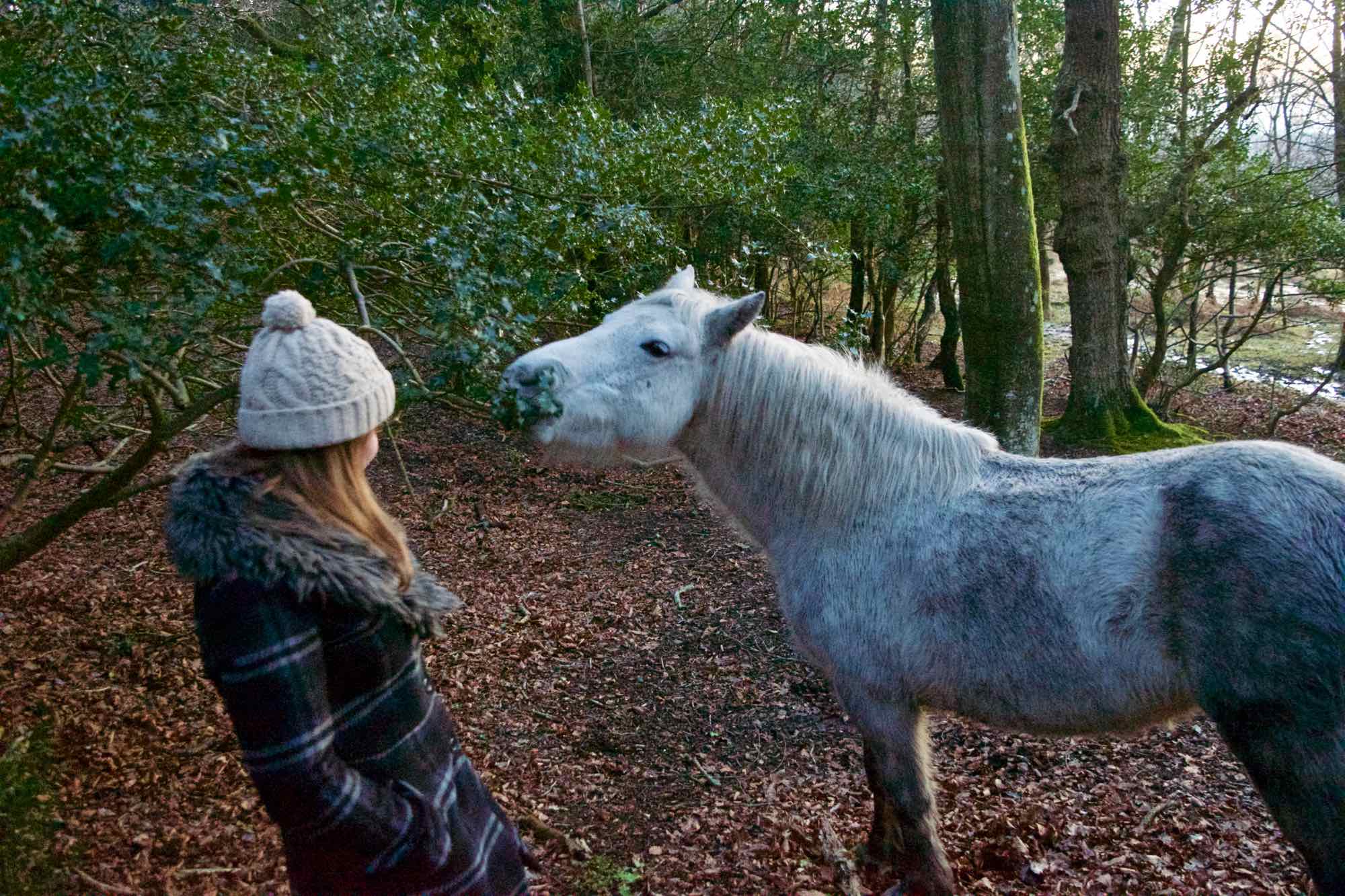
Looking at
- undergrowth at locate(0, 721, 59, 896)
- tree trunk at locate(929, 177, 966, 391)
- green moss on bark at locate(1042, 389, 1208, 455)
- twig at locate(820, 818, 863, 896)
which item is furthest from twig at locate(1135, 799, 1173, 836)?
tree trunk at locate(929, 177, 966, 391)

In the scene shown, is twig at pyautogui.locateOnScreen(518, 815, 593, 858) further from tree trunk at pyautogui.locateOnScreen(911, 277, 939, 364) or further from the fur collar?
tree trunk at pyautogui.locateOnScreen(911, 277, 939, 364)

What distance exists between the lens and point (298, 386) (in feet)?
4.93

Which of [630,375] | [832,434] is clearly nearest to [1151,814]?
[832,434]

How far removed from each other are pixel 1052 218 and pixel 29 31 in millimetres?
10678

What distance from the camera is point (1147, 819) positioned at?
133 inches

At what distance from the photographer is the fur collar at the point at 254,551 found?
1.40m

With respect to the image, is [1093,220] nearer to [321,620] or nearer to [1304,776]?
[1304,776]

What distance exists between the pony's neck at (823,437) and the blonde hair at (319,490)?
55.7 inches

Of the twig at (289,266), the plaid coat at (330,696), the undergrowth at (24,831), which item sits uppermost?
the twig at (289,266)

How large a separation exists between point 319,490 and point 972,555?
1.89 meters

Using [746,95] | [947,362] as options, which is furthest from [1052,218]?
[746,95]

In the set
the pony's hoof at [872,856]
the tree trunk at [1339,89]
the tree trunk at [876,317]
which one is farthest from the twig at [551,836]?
the tree trunk at [1339,89]

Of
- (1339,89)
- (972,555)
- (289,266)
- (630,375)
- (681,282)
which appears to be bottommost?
(972,555)

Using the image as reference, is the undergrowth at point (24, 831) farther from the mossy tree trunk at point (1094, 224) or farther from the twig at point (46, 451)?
the mossy tree trunk at point (1094, 224)
